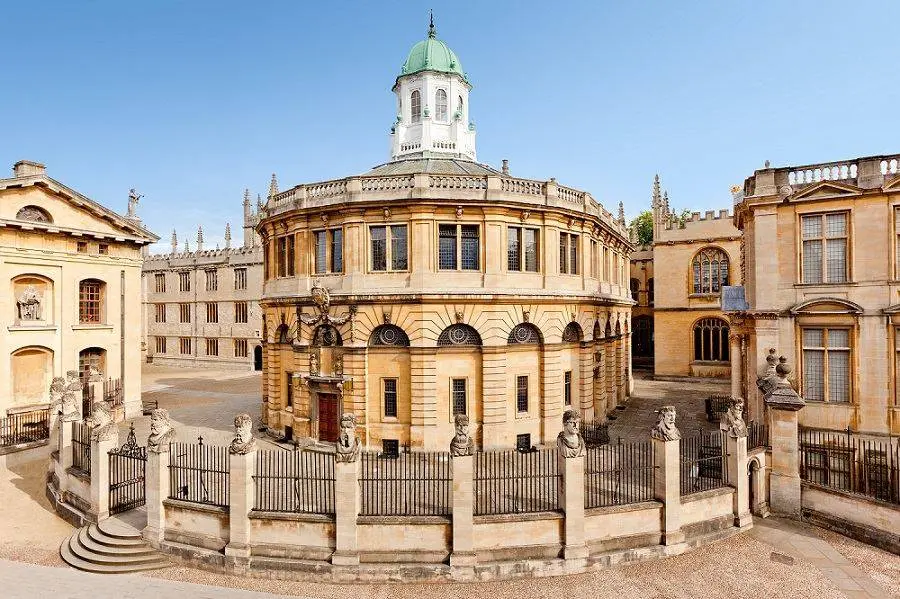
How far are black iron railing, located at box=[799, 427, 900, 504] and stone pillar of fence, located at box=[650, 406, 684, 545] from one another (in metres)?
6.10

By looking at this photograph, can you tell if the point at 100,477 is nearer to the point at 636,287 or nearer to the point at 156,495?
the point at 156,495

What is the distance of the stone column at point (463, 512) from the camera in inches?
520

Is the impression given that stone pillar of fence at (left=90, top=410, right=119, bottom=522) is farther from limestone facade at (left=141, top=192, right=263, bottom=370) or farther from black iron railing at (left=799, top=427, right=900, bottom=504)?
limestone facade at (left=141, top=192, right=263, bottom=370)

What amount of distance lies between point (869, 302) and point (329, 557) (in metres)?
20.5

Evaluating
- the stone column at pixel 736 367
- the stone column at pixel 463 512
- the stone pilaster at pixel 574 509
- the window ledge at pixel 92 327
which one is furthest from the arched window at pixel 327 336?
the stone column at pixel 736 367

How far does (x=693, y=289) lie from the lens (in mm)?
44156

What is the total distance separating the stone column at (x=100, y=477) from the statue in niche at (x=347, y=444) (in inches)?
330

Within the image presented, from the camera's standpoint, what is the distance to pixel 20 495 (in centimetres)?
1961

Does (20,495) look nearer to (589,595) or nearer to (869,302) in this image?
(589,595)

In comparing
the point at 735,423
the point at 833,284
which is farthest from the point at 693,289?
the point at 735,423

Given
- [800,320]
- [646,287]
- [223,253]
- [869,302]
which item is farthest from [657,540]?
[223,253]

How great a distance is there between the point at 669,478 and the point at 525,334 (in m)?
10.0

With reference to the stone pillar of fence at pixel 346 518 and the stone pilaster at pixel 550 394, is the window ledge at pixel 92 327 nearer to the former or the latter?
the stone pillar of fence at pixel 346 518

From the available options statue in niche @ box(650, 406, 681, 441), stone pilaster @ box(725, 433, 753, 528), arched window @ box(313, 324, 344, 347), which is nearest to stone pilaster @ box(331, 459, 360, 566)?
statue in niche @ box(650, 406, 681, 441)
